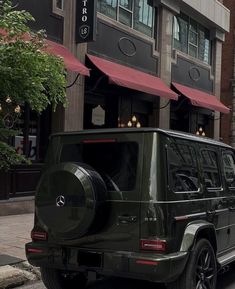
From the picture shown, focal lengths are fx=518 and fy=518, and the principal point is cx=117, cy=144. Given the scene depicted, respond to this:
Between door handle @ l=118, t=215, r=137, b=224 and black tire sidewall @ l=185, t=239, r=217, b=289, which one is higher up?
door handle @ l=118, t=215, r=137, b=224

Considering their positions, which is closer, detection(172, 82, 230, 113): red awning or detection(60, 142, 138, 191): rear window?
detection(60, 142, 138, 191): rear window

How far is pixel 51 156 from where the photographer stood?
5.74 meters

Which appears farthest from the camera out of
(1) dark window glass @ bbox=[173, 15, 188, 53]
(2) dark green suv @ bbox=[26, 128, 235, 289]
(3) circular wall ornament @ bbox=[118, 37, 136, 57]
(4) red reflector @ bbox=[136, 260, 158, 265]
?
(1) dark window glass @ bbox=[173, 15, 188, 53]

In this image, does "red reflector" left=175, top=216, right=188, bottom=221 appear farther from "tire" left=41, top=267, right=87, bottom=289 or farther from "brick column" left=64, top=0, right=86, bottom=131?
"brick column" left=64, top=0, right=86, bottom=131

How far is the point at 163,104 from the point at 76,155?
13.2 metres

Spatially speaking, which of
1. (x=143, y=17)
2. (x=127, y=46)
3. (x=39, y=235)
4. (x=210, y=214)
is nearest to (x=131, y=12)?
(x=143, y=17)

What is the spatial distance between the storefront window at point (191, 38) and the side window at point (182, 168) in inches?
576

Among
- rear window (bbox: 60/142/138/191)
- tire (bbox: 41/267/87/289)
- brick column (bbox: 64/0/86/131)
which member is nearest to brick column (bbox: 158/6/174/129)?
brick column (bbox: 64/0/86/131)

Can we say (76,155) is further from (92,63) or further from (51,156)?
(92,63)

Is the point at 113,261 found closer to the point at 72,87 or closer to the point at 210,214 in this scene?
the point at 210,214

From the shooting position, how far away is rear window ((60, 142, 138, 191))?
17.2ft

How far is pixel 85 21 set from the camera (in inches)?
534

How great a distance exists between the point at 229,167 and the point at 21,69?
9.82ft

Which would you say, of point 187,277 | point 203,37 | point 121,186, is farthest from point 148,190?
point 203,37
